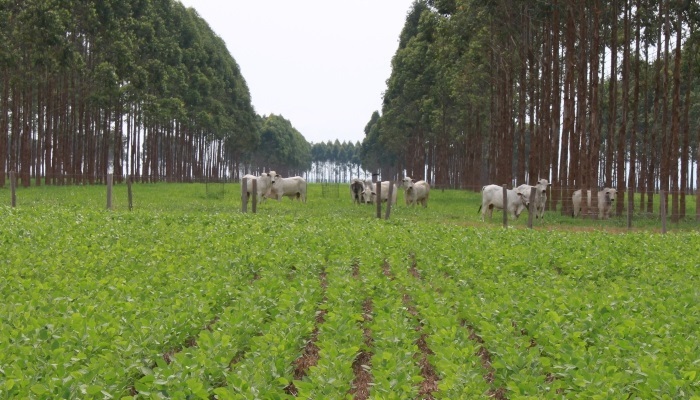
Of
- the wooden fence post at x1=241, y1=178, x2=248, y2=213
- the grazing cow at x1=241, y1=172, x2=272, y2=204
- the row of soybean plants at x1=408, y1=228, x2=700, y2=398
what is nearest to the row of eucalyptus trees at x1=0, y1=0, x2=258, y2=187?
the grazing cow at x1=241, y1=172, x2=272, y2=204

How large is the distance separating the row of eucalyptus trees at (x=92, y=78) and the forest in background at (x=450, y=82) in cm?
14

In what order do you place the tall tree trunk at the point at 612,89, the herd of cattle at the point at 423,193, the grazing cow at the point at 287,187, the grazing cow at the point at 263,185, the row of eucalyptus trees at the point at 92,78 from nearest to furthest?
the herd of cattle at the point at 423,193
the tall tree trunk at the point at 612,89
the grazing cow at the point at 263,185
the grazing cow at the point at 287,187
the row of eucalyptus trees at the point at 92,78

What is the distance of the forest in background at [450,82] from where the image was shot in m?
28.6

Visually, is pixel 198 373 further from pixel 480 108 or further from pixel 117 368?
pixel 480 108

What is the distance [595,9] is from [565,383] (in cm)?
2396

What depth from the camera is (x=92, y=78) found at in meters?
41.3

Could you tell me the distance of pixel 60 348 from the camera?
5246mm

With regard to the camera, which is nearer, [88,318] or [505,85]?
[88,318]

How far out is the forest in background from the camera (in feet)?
94.0

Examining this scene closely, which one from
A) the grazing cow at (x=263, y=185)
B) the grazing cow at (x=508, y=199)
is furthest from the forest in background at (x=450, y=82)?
the grazing cow at (x=263, y=185)

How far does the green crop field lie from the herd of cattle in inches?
394

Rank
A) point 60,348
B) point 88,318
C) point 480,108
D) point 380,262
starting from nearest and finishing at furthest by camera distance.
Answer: point 60,348 < point 88,318 < point 380,262 < point 480,108

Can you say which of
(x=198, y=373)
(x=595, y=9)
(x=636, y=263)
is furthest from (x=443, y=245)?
(x=595, y=9)

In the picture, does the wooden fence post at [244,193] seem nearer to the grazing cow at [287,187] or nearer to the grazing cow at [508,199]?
the grazing cow at [508,199]
